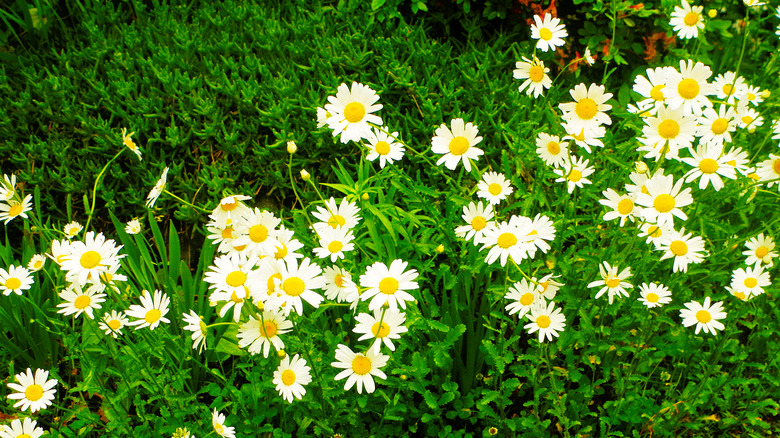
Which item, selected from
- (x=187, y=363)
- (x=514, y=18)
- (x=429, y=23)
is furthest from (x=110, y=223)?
(x=514, y=18)

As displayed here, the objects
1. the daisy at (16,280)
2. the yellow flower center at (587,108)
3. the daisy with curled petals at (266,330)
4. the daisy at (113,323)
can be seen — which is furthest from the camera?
the daisy at (16,280)

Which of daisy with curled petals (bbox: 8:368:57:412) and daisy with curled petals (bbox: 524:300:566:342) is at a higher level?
daisy with curled petals (bbox: 524:300:566:342)

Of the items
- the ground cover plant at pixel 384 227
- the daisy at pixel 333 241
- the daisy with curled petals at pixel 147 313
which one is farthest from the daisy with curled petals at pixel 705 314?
the daisy with curled petals at pixel 147 313

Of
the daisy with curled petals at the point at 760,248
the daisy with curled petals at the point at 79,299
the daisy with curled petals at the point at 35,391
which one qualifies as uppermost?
the daisy with curled petals at the point at 760,248

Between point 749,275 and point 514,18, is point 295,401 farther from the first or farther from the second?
point 514,18

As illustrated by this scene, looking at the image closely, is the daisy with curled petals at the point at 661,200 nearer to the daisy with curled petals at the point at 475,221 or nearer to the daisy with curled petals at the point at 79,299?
the daisy with curled petals at the point at 475,221

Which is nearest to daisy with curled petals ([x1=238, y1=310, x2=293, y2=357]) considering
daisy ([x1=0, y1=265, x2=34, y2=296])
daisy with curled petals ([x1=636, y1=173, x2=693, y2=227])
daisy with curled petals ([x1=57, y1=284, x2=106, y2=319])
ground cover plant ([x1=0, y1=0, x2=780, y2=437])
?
ground cover plant ([x1=0, y1=0, x2=780, y2=437])

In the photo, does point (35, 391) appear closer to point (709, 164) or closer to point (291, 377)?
point (291, 377)

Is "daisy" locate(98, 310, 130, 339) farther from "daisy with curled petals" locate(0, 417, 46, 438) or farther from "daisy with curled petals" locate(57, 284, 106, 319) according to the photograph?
"daisy with curled petals" locate(0, 417, 46, 438)
